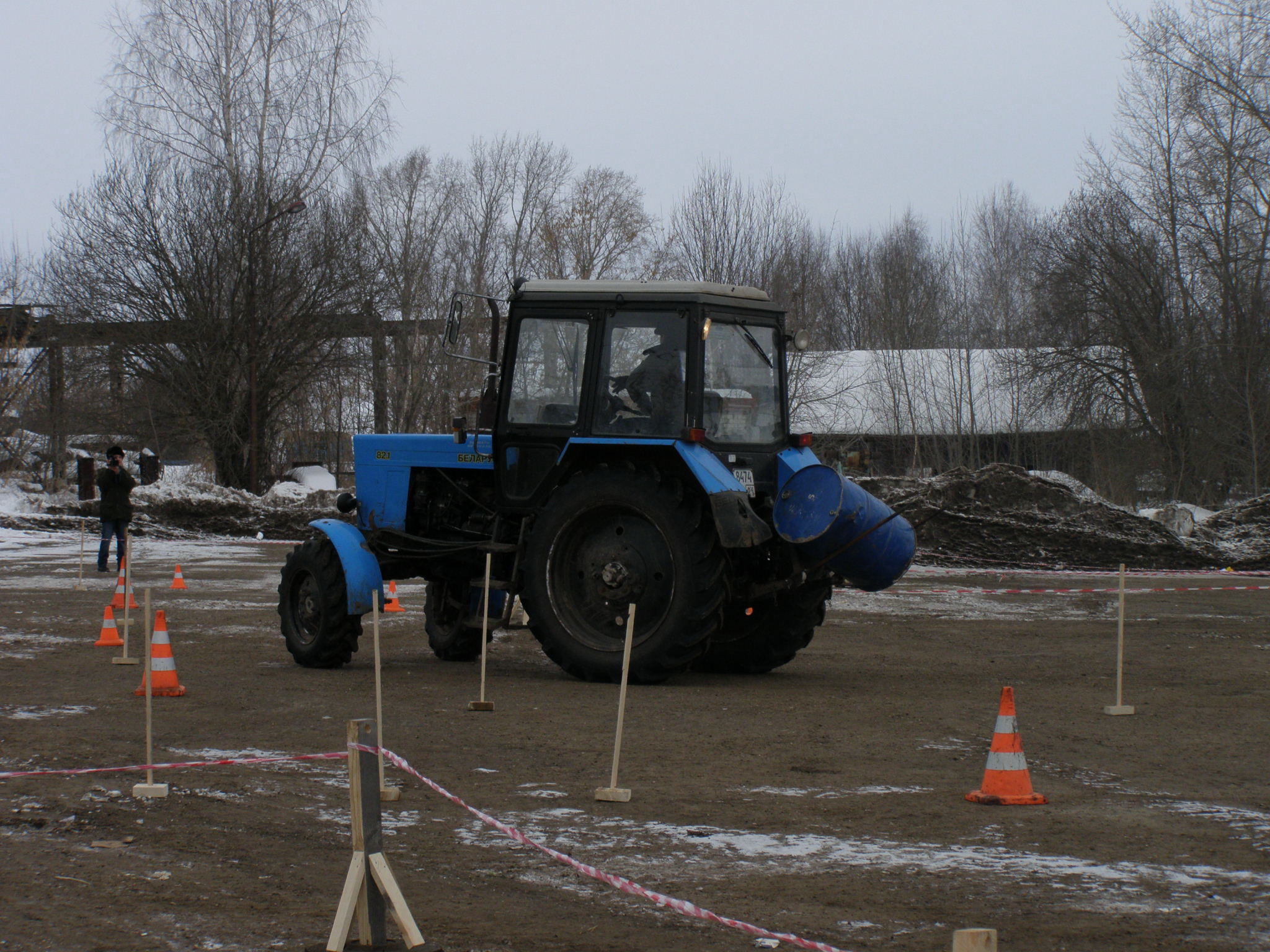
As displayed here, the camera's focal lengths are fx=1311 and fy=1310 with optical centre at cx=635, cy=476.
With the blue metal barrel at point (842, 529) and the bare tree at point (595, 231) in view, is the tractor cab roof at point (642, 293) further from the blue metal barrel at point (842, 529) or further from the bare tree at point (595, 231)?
the bare tree at point (595, 231)

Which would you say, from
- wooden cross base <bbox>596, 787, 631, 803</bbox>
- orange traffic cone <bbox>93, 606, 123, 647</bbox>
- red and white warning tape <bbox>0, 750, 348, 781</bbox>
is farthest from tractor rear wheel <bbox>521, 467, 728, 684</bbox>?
orange traffic cone <bbox>93, 606, 123, 647</bbox>

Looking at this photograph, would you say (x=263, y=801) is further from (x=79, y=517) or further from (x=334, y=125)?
(x=334, y=125)

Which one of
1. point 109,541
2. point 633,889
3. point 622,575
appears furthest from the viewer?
point 109,541

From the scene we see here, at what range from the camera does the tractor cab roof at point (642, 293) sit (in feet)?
30.0

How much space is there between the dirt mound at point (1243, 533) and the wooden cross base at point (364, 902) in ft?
63.5

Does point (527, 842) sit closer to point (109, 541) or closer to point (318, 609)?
point (318, 609)

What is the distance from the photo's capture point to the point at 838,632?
12852mm

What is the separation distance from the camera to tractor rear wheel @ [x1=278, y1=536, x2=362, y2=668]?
32.1ft

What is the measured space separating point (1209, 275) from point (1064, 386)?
14.2ft

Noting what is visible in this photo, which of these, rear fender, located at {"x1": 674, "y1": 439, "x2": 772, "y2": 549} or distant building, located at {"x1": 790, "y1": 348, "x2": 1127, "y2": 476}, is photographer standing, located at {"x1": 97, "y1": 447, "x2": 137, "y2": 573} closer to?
rear fender, located at {"x1": 674, "y1": 439, "x2": 772, "y2": 549}

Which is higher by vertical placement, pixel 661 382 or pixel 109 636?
pixel 661 382

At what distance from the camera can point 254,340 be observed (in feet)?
104

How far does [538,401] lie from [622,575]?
147 centimetres

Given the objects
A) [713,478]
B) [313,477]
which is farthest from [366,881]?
[313,477]
